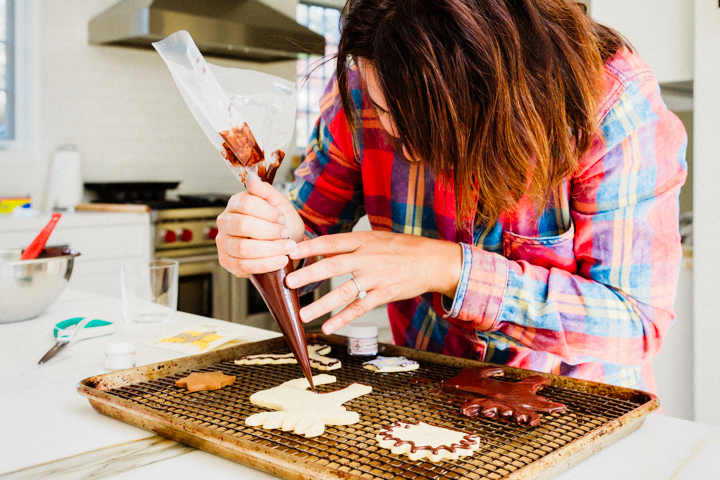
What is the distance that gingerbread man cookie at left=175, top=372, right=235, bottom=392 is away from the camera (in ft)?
2.72

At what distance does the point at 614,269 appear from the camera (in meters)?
0.97

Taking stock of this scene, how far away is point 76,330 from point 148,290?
157mm

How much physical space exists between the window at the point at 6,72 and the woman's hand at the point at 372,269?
9.77 ft

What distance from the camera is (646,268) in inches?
38.0

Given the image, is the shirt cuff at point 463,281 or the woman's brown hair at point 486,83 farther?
the shirt cuff at point 463,281

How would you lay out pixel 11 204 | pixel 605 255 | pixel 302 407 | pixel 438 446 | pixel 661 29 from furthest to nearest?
pixel 11 204 → pixel 661 29 → pixel 605 255 → pixel 302 407 → pixel 438 446

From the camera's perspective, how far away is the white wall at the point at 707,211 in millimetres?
2092

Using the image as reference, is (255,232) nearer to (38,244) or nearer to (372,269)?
(372,269)

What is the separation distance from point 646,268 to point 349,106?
1.72 ft

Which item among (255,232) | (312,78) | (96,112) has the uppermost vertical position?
(312,78)

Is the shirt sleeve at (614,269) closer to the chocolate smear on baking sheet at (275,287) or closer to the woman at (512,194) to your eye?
the woman at (512,194)

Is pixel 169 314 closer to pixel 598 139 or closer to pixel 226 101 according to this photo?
pixel 226 101

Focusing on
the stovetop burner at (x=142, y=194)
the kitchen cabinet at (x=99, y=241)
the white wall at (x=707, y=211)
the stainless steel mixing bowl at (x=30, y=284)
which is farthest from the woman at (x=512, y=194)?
the stovetop burner at (x=142, y=194)

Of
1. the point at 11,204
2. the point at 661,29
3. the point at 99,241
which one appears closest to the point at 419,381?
the point at 661,29
